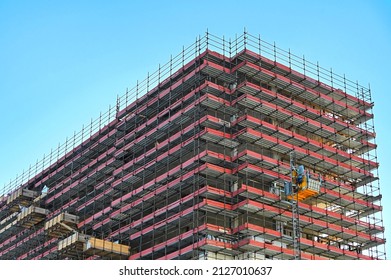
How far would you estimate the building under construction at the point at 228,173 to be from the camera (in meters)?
67.8

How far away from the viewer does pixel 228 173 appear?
68.7 metres

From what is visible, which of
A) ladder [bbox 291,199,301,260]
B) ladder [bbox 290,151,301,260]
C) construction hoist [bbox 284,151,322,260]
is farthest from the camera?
construction hoist [bbox 284,151,322,260]

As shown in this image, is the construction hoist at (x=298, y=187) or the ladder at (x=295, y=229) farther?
the construction hoist at (x=298, y=187)

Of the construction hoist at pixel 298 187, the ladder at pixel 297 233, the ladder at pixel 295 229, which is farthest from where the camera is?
the construction hoist at pixel 298 187

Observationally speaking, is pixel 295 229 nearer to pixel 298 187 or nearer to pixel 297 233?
pixel 297 233

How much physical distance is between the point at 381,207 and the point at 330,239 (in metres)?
7.23

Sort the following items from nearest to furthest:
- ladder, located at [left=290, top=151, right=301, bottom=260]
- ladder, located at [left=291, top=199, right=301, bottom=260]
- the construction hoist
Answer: ladder, located at [left=291, top=199, right=301, bottom=260], ladder, located at [left=290, top=151, right=301, bottom=260], the construction hoist

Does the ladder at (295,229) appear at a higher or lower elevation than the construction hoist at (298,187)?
lower

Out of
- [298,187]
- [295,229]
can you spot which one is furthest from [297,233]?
[298,187]

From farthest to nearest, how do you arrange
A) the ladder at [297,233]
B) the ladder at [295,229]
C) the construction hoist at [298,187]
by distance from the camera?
the construction hoist at [298,187] → the ladder at [295,229] → the ladder at [297,233]

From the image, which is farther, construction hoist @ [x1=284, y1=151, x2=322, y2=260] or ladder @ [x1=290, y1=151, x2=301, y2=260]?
construction hoist @ [x1=284, y1=151, x2=322, y2=260]

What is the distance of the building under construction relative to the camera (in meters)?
67.8

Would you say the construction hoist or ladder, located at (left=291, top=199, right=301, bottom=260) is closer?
ladder, located at (left=291, top=199, right=301, bottom=260)

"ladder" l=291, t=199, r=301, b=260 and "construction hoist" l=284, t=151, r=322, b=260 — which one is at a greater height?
"construction hoist" l=284, t=151, r=322, b=260
